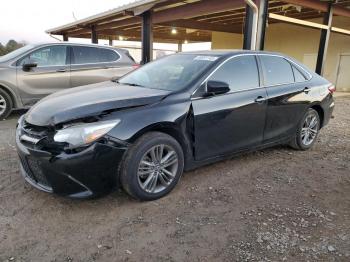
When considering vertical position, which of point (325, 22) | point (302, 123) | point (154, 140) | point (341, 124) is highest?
point (325, 22)

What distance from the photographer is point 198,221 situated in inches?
113

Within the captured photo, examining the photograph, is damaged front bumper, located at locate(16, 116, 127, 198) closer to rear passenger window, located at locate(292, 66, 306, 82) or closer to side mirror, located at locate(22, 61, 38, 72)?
rear passenger window, located at locate(292, 66, 306, 82)

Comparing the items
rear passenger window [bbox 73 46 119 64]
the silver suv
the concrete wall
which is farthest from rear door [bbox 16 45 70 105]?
the concrete wall

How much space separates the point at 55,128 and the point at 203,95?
5.17 ft

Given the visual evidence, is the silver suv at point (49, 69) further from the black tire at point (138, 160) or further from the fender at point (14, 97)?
the black tire at point (138, 160)

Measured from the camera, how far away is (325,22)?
10.0m

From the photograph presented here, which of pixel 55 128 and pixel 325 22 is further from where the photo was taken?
pixel 325 22

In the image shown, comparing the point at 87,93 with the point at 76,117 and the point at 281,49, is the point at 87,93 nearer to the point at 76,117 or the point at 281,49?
the point at 76,117

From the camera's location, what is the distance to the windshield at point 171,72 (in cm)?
357

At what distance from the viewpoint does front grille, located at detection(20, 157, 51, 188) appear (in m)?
2.84

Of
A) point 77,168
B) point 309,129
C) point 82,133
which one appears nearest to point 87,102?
point 82,133

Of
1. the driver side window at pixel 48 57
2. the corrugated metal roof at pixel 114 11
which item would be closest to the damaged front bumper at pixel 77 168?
the driver side window at pixel 48 57

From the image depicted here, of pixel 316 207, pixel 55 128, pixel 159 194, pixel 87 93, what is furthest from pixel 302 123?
pixel 55 128

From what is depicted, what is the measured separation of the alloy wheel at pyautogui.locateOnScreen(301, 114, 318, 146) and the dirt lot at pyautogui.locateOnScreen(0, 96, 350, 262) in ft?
3.07
